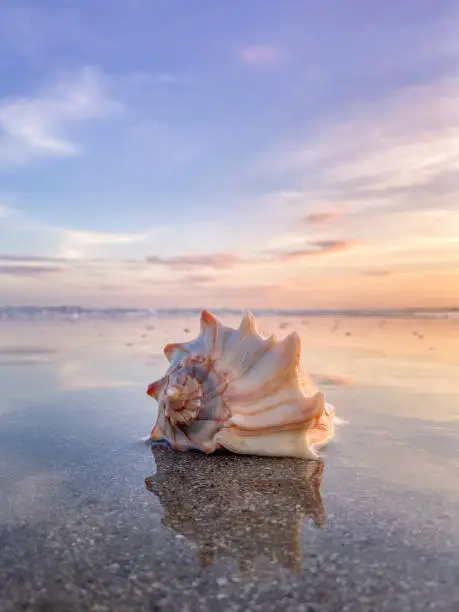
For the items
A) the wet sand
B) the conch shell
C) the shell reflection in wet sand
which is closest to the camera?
the wet sand

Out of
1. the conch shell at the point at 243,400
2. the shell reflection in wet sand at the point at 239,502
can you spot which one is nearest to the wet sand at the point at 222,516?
the shell reflection in wet sand at the point at 239,502

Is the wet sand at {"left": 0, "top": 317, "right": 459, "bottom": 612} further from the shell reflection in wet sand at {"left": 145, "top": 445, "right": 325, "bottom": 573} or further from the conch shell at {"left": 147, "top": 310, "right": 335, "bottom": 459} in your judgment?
the conch shell at {"left": 147, "top": 310, "right": 335, "bottom": 459}

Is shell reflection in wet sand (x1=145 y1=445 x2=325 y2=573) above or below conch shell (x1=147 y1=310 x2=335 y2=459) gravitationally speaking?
below

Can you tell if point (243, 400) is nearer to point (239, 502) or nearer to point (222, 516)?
point (239, 502)

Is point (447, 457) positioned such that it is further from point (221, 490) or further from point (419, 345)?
point (419, 345)

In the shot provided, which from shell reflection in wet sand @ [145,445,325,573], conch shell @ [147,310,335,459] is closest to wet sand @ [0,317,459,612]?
shell reflection in wet sand @ [145,445,325,573]

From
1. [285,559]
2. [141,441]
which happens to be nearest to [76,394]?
[141,441]

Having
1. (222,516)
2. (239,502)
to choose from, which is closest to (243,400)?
(239,502)
